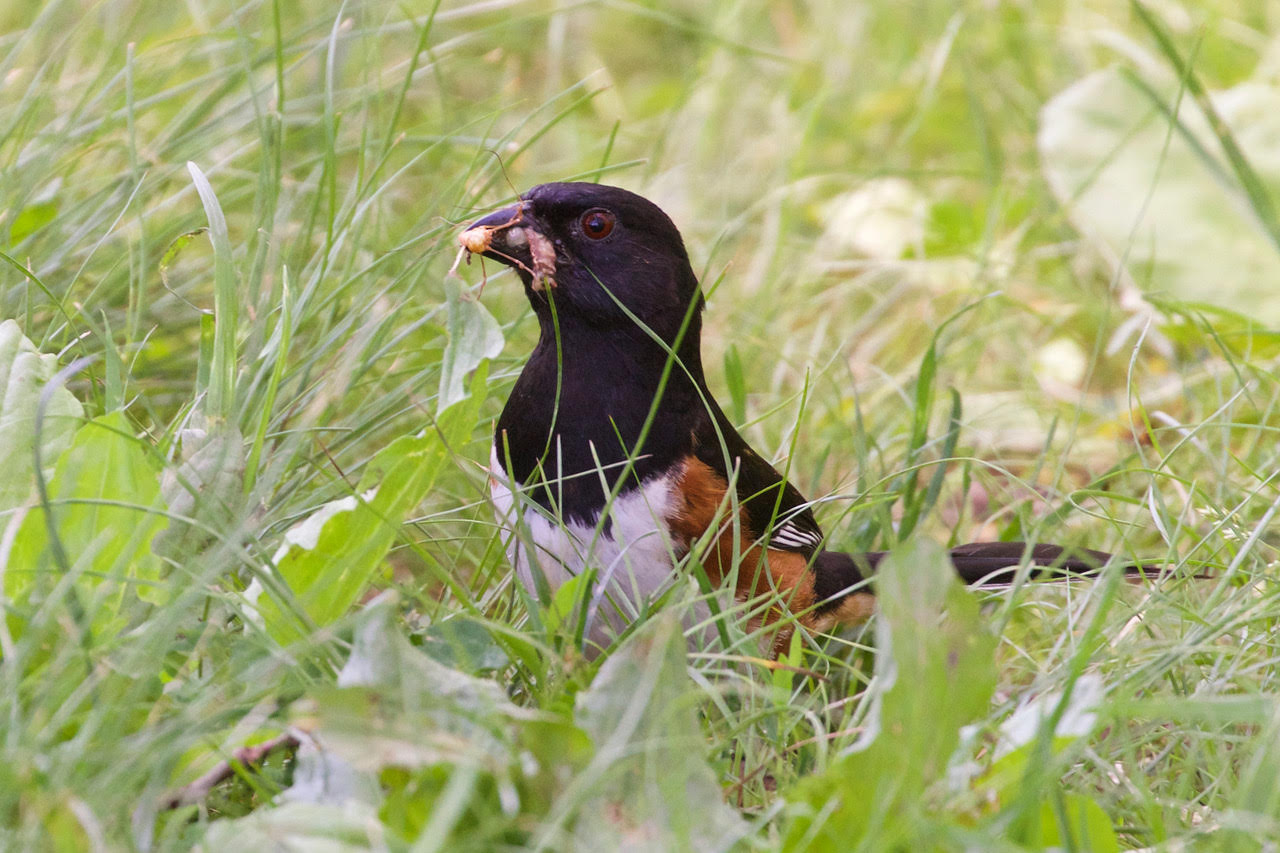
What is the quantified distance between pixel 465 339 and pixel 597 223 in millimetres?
501

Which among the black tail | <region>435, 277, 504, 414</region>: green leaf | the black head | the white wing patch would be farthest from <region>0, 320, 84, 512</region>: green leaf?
the black tail

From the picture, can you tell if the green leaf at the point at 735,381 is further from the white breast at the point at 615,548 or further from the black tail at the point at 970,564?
the white breast at the point at 615,548

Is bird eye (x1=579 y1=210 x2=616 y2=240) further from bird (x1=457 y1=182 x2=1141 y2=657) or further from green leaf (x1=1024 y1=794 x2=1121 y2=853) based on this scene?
green leaf (x1=1024 y1=794 x2=1121 y2=853)

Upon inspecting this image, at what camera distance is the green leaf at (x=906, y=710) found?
123 cm

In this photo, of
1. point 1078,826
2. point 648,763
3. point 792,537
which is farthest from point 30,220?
point 1078,826

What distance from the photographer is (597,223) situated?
2.12 m

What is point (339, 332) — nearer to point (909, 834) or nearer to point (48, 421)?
point (48, 421)

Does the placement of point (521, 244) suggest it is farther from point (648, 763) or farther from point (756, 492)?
point (648, 763)

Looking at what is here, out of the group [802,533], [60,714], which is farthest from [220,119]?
[60,714]

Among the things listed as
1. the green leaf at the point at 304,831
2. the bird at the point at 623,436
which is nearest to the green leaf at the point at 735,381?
the bird at the point at 623,436

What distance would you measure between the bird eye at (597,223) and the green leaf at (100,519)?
87cm

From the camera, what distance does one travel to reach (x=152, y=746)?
46.6 inches

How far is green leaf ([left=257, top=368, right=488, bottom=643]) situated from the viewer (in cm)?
147

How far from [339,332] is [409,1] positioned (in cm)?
216
